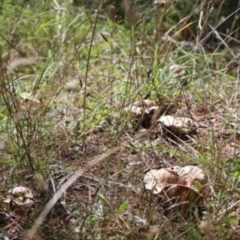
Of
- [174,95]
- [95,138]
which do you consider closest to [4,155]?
[95,138]

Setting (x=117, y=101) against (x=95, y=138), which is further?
(x=117, y=101)

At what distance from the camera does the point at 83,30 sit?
3.24 meters

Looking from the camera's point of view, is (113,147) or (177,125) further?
(177,125)

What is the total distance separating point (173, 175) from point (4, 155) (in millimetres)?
482

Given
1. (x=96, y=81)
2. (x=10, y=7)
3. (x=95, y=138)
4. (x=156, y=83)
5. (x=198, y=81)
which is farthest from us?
(x=10, y=7)

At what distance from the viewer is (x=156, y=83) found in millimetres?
2107

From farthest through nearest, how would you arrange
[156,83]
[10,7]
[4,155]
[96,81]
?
1. [10,7]
2. [96,81]
3. [156,83]
4. [4,155]

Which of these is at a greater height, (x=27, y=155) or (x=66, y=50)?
(x=27, y=155)

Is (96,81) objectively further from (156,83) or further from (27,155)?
(27,155)

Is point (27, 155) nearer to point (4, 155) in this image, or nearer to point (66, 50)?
point (4, 155)

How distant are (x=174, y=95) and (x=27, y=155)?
25.9 inches

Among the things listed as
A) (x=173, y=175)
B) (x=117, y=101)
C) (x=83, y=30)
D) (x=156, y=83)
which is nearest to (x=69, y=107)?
(x=117, y=101)

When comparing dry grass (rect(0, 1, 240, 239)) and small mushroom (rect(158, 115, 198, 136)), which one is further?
small mushroom (rect(158, 115, 198, 136))

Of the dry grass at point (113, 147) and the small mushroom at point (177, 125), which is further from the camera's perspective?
the small mushroom at point (177, 125)
